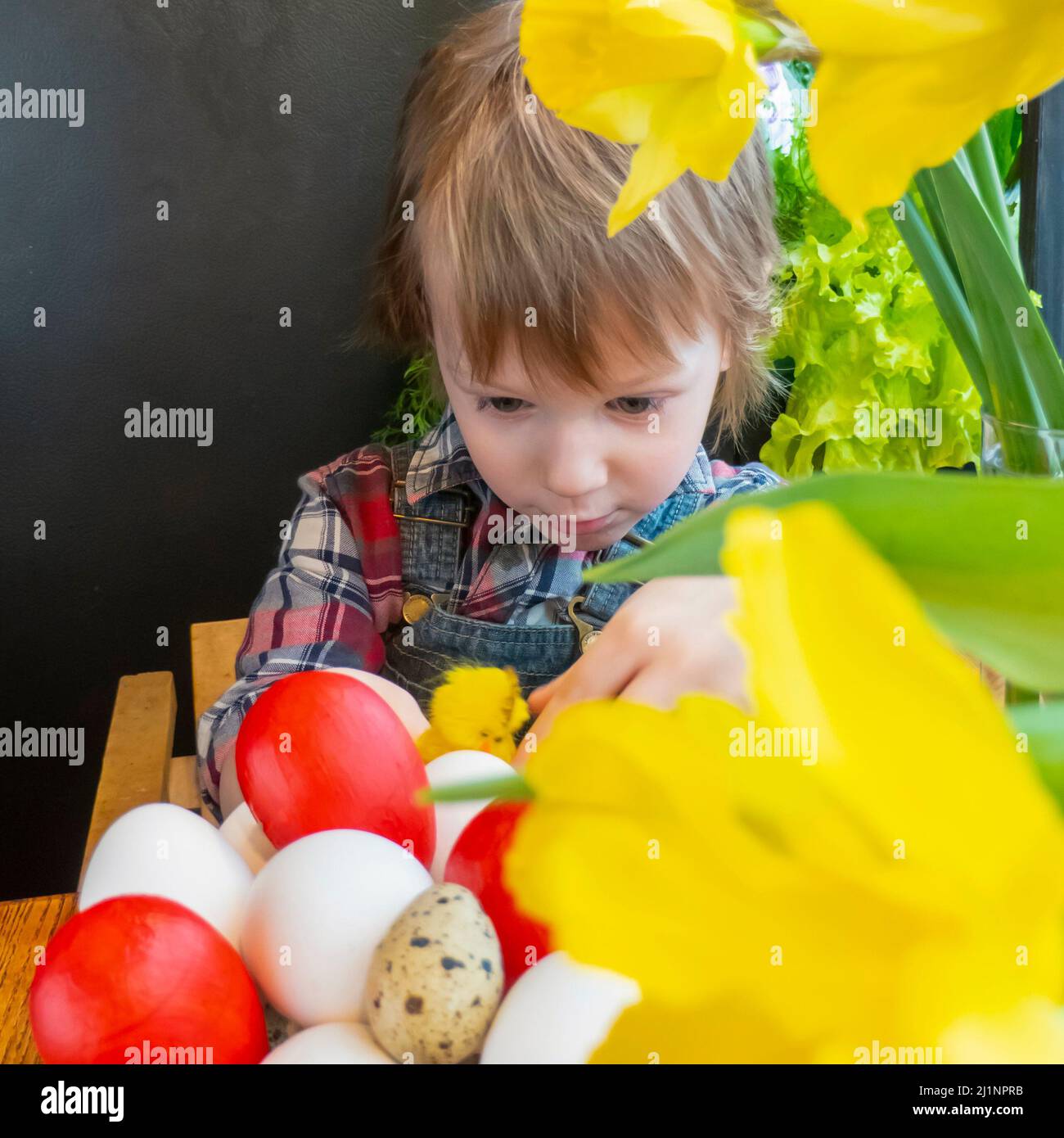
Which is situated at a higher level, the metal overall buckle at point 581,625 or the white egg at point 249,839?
the metal overall buckle at point 581,625

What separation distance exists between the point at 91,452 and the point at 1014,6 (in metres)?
1.55

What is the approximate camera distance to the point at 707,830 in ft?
0.30

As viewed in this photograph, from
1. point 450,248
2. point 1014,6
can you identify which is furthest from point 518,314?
point 1014,6

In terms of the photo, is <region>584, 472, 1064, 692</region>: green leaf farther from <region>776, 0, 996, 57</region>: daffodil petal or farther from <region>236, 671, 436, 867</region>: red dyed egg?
<region>236, 671, 436, 867</region>: red dyed egg

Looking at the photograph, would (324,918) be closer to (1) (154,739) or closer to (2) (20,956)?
(2) (20,956)

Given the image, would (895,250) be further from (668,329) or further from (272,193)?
(272,193)

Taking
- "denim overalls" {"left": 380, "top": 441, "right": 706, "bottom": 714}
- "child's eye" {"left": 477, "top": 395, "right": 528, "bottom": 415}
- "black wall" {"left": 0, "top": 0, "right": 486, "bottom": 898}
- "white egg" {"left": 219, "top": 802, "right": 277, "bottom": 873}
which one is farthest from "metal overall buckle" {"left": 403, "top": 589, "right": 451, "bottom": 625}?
"black wall" {"left": 0, "top": 0, "right": 486, "bottom": 898}

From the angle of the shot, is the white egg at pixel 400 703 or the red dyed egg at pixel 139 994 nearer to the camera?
the red dyed egg at pixel 139 994

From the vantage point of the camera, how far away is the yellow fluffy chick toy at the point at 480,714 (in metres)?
0.46

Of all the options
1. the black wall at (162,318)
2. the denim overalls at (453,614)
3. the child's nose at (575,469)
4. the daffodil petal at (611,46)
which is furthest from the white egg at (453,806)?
the black wall at (162,318)

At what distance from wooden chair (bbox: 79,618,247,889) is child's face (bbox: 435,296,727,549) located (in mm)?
300

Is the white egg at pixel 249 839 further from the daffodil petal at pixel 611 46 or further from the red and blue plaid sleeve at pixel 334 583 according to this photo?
the red and blue plaid sleeve at pixel 334 583

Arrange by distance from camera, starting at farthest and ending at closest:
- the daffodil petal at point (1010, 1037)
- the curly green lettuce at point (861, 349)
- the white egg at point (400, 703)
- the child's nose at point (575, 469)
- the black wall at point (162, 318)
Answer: the black wall at point (162, 318) → the curly green lettuce at point (861, 349) → the child's nose at point (575, 469) → the white egg at point (400, 703) → the daffodil petal at point (1010, 1037)

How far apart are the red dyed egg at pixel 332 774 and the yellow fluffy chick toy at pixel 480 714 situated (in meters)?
0.08
